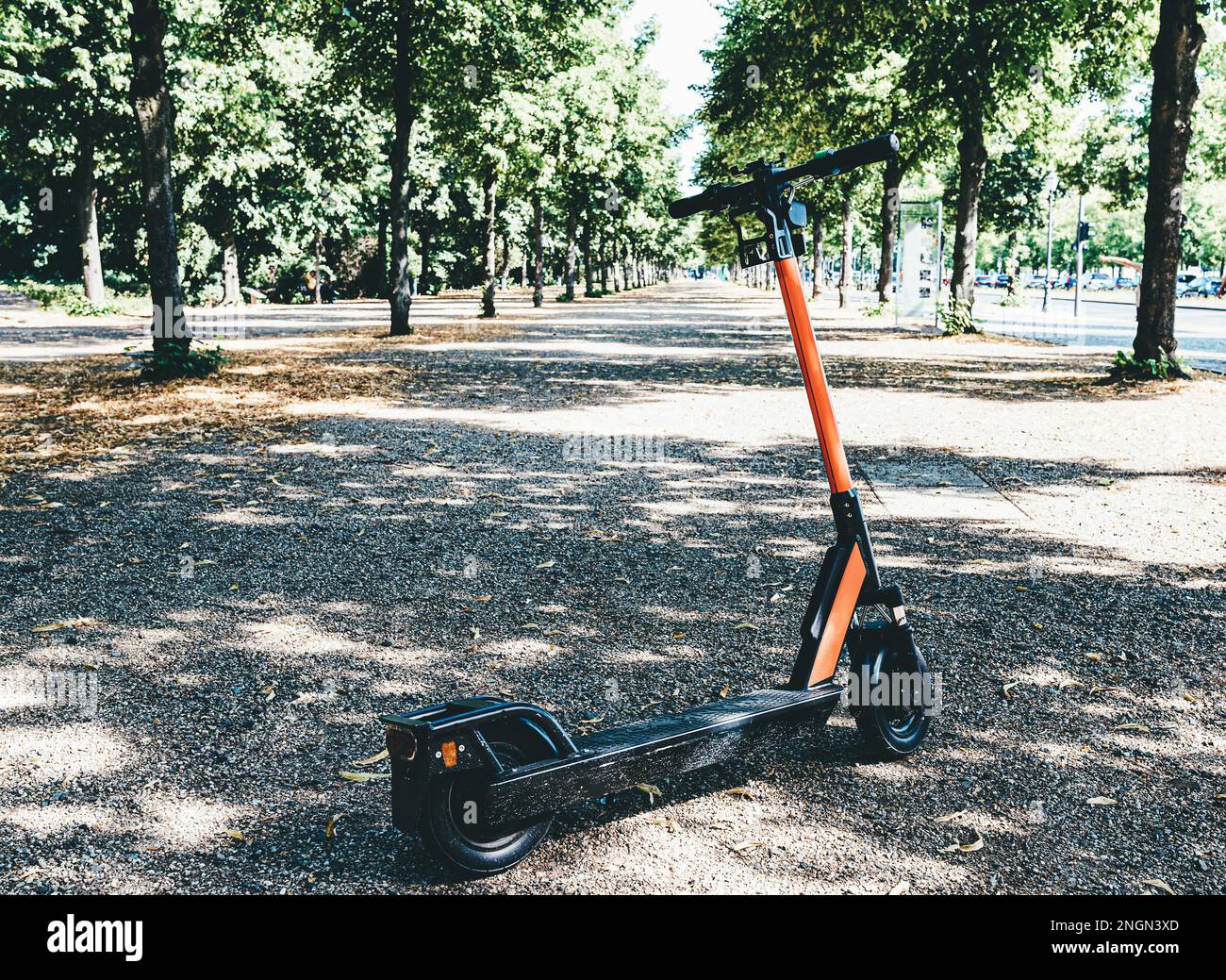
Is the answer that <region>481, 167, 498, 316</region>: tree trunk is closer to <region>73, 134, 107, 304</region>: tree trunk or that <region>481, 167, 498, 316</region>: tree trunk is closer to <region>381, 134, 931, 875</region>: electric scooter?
<region>73, 134, 107, 304</region>: tree trunk

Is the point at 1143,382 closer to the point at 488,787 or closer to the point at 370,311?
A: the point at 488,787

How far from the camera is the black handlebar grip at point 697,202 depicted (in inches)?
132

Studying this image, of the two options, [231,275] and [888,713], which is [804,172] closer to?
[888,713]

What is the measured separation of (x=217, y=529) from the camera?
6.83 metres

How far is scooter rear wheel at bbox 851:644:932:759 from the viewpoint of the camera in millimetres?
3590

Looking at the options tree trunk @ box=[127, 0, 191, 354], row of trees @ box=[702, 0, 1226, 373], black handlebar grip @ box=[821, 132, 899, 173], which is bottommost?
black handlebar grip @ box=[821, 132, 899, 173]

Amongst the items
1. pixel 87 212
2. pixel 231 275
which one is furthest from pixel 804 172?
pixel 231 275

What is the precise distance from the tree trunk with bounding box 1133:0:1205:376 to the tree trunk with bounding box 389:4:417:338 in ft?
44.0

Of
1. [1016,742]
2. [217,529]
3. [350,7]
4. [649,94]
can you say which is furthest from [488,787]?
[649,94]

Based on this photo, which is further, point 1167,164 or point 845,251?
point 845,251

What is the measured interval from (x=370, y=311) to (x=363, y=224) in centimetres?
1978

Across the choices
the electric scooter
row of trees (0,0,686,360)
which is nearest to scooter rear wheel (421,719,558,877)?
the electric scooter

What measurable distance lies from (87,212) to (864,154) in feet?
115

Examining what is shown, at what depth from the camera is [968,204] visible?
2264cm
